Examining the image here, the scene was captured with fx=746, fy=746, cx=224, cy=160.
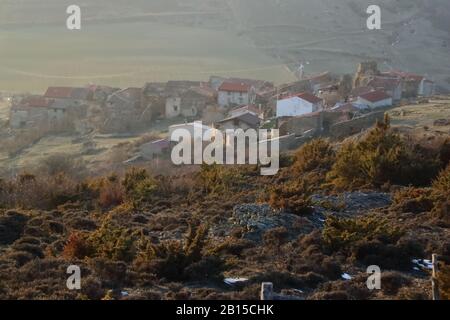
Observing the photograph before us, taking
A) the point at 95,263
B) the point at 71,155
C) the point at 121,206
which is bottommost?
the point at 71,155

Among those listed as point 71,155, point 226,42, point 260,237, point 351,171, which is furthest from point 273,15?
point 260,237

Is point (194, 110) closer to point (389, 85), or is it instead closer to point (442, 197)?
point (389, 85)

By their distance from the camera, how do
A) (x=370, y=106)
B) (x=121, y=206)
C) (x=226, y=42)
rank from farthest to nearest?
(x=226, y=42) → (x=370, y=106) → (x=121, y=206)

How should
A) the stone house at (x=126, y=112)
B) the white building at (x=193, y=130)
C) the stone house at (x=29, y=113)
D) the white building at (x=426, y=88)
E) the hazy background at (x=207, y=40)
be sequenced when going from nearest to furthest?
the white building at (x=193, y=130), the stone house at (x=126, y=112), the stone house at (x=29, y=113), the white building at (x=426, y=88), the hazy background at (x=207, y=40)

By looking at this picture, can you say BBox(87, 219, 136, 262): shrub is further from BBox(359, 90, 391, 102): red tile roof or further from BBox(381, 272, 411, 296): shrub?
BBox(359, 90, 391, 102): red tile roof

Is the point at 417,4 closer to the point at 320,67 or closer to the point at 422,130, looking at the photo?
the point at 320,67

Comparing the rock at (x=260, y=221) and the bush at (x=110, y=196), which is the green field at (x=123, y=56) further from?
the rock at (x=260, y=221)

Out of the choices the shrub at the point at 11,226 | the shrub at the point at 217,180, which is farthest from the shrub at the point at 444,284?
the shrub at the point at 217,180
